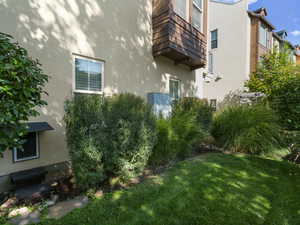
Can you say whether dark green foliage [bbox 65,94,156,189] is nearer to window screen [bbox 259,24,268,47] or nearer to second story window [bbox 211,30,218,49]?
second story window [bbox 211,30,218,49]

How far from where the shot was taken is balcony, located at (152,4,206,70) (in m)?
5.56

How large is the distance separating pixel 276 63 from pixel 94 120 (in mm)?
14174

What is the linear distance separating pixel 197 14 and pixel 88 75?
5581 millimetres

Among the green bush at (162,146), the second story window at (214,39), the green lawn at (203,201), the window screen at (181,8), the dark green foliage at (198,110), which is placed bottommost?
the green lawn at (203,201)

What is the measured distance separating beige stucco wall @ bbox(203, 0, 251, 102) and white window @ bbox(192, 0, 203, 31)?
7035mm

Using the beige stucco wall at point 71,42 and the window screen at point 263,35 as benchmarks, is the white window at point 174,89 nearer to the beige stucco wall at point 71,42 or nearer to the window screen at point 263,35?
the beige stucco wall at point 71,42

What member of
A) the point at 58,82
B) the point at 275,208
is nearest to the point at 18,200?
the point at 58,82

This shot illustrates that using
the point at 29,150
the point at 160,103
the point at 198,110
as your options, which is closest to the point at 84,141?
the point at 29,150

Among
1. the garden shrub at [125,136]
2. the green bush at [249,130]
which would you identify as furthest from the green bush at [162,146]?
the green bush at [249,130]

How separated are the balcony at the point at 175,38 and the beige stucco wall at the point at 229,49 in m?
7.67

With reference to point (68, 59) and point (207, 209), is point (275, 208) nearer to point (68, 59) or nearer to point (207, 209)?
point (207, 209)

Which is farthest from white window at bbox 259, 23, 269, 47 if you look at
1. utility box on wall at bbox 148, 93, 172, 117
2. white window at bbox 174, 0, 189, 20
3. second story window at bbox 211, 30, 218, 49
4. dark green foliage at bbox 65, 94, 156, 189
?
dark green foliage at bbox 65, 94, 156, 189

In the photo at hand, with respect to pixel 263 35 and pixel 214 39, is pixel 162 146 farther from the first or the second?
pixel 263 35

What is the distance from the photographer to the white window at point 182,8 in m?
6.05
